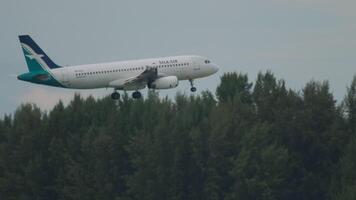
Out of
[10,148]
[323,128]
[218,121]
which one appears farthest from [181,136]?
[10,148]

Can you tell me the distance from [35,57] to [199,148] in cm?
2491

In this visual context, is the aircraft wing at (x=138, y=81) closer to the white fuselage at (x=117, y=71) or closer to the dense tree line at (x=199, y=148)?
the white fuselage at (x=117, y=71)

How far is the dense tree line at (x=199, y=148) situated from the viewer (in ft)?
513

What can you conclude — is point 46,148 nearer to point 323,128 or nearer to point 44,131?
point 44,131

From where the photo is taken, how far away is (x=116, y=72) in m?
145

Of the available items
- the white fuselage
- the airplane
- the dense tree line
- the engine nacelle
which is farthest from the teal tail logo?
the dense tree line

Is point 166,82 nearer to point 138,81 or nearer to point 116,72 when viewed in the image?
point 138,81

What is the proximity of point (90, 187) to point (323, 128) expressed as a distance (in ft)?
90.3

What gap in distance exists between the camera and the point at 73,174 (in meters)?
171

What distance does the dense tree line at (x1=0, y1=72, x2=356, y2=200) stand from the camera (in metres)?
156

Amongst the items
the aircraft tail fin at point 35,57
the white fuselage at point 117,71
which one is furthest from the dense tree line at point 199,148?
the aircraft tail fin at point 35,57

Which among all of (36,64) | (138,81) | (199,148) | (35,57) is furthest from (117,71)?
(199,148)

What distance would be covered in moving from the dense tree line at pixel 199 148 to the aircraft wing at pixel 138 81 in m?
16.6

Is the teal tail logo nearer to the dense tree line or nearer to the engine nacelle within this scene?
the engine nacelle
